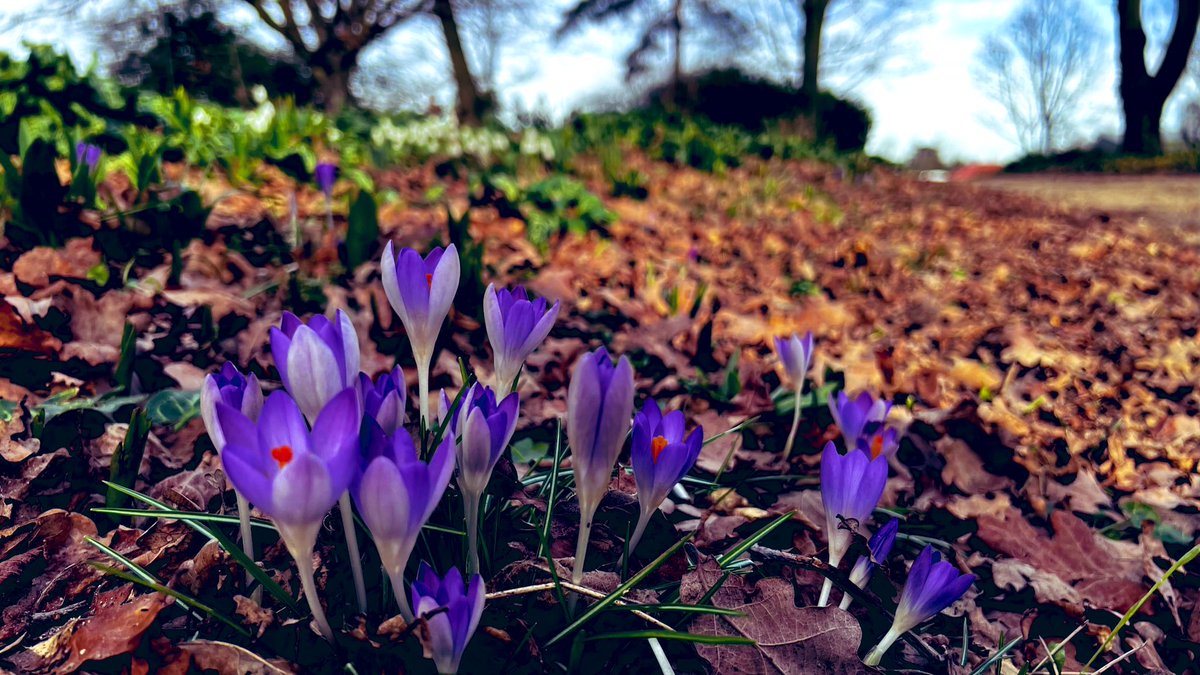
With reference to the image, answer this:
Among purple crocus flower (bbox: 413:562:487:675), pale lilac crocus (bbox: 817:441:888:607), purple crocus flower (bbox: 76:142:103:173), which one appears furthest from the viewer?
purple crocus flower (bbox: 76:142:103:173)

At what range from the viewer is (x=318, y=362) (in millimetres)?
712

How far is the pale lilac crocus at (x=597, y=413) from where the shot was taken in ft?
2.30

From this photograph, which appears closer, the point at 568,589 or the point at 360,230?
the point at 568,589

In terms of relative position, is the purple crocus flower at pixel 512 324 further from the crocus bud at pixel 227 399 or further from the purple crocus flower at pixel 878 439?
the purple crocus flower at pixel 878 439

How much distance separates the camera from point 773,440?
1.71 metres

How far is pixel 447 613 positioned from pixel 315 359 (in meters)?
0.27

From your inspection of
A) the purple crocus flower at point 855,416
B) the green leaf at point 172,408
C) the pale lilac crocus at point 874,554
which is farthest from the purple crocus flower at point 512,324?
the green leaf at point 172,408

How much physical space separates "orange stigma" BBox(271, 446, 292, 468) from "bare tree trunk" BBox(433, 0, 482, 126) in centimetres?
1303

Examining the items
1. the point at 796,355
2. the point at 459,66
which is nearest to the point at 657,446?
the point at 796,355

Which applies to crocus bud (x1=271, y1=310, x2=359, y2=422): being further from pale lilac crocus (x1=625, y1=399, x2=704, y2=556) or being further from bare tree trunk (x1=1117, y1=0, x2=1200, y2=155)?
bare tree trunk (x1=1117, y1=0, x2=1200, y2=155)

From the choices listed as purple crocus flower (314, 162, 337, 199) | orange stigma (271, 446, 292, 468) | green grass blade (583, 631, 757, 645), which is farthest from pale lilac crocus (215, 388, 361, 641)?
purple crocus flower (314, 162, 337, 199)

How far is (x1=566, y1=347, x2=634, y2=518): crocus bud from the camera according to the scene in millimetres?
701

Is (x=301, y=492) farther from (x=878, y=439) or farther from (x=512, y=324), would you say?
(x=878, y=439)

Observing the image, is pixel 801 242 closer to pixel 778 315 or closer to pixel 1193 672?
pixel 778 315
